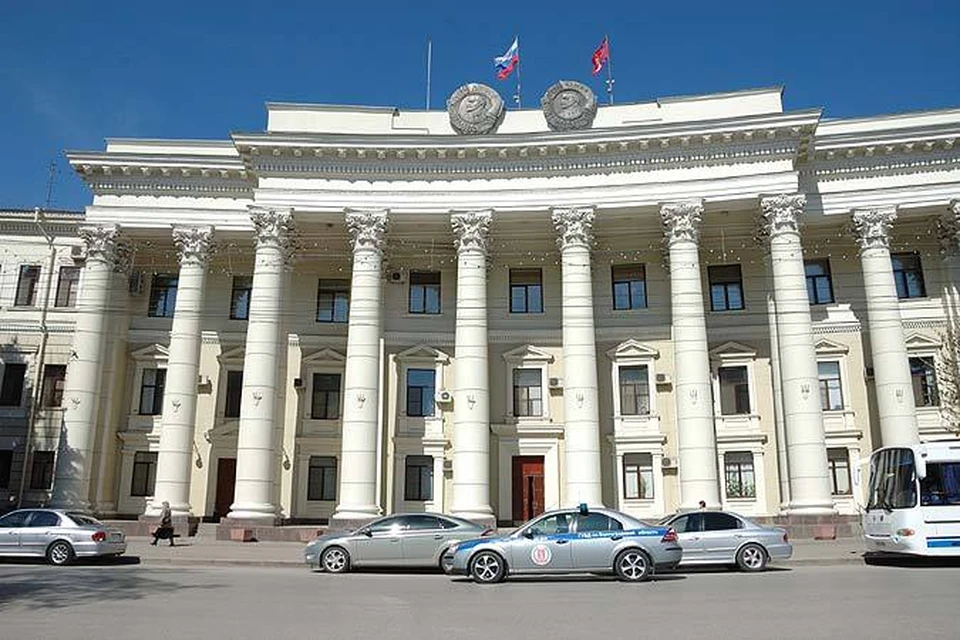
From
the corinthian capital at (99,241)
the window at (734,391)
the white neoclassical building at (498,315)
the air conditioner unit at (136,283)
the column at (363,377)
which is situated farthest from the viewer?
the air conditioner unit at (136,283)

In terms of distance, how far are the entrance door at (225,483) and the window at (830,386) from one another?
22.7 meters

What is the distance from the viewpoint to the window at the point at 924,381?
92.1ft

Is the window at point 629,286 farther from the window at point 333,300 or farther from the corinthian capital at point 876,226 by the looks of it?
the window at point 333,300

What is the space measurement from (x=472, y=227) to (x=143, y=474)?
53.8 feet

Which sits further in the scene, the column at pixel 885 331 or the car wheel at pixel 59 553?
the column at pixel 885 331

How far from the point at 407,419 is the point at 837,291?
57.0 ft

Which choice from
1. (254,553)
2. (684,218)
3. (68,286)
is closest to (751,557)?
(254,553)

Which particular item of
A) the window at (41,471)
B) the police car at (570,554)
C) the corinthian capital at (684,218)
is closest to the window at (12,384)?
the window at (41,471)

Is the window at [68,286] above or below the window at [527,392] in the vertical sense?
above

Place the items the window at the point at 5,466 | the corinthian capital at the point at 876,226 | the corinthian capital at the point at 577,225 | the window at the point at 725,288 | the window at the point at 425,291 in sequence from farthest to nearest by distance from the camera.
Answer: the window at the point at 425,291 → the window at the point at 5,466 → the window at the point at 725,288 → the corinthian capital at the point at 577,225 → the corinthian capital at the point at 876,226

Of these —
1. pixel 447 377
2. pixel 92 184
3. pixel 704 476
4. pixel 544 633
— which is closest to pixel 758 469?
pixel 704 476

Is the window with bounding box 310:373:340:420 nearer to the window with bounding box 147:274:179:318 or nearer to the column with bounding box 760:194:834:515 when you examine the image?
the window with bounding box 147:274:179:318

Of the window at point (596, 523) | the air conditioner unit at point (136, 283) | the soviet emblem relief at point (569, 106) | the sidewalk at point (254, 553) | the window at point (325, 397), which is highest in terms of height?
the soviet emblem relief at point (569, 106)

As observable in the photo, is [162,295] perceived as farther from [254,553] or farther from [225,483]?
[254,553]
